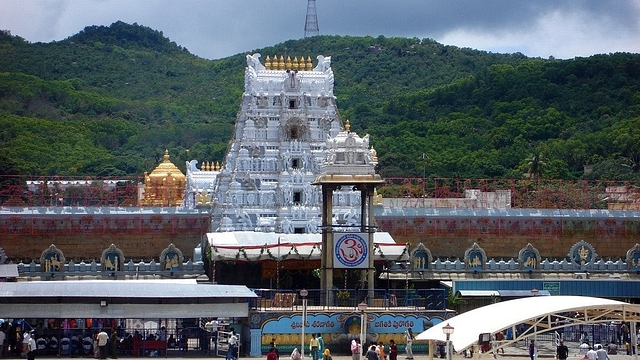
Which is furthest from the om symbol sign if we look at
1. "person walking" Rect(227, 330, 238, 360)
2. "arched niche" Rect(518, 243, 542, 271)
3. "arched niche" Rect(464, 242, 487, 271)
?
"arched niche" Rect(518, 243, 542, 271)

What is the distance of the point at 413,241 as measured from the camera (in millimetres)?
78875

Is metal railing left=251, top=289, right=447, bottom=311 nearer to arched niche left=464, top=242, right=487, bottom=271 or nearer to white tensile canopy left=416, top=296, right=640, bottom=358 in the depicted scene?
white tensile canopy left=416, top=296, right=640, bottom=358

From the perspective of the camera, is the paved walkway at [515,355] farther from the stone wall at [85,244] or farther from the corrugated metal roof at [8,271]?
the stone wall at [85,244]

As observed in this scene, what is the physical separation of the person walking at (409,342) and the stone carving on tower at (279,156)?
71.0 ft

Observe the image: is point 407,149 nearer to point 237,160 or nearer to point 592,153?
point 592,153

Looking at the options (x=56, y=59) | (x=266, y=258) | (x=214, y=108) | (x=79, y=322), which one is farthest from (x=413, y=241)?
(x=56, y=59)

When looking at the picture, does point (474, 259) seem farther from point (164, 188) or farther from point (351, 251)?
point (164, 188)

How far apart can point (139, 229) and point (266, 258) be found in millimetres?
25415

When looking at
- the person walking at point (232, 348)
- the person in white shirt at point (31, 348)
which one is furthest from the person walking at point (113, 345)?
the person walking at point (232, 348)

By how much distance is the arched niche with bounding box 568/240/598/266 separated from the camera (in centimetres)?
6344

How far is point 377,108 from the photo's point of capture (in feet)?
471

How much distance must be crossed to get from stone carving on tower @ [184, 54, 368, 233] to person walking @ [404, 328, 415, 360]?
21.6 meters

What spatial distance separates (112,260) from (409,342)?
19.4 metres

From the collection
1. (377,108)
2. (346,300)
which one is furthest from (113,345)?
(377,108)
